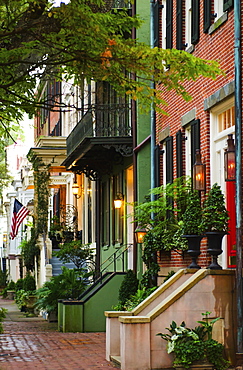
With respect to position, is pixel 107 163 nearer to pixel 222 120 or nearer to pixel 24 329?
pixel 24 329

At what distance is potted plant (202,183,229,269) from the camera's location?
504 inches

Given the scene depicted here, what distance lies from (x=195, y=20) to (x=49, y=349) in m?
7.23

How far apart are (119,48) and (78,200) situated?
801 inches

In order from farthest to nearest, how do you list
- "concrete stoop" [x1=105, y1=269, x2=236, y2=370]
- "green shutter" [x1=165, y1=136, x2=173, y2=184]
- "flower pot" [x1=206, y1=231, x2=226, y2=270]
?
"green shutter" [x1=165, y1=136, x2=173, y2=184]
"flower pot" [x1=206, y1=231, x2=226, y2=270]
"concrete stoop" [x1=105, y1=269, x2=236, y2=370]

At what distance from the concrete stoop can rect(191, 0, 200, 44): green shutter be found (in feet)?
16.3

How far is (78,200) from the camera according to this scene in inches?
1260

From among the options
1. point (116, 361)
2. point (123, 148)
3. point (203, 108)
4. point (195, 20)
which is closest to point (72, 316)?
point (123, 148)

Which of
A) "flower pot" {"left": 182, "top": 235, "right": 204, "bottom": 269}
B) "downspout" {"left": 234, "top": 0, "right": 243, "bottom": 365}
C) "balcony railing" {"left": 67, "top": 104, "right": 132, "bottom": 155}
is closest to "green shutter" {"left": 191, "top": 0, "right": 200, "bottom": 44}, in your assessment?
"downspout" {"left": 234, "top": 0, "right": 243, "bottom": 365}

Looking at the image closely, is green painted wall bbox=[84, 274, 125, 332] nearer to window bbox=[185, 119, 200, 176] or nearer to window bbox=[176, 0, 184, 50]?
window bbox=[185, 119, 200, 176]

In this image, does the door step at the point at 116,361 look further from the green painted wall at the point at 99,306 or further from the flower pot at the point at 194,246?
the green painted wall at the point at 99,306

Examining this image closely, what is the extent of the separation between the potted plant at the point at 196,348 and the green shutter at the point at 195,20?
587cm

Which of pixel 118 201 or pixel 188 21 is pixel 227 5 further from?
pixel 118 201

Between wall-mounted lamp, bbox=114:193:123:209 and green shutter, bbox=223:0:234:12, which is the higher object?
green shutter, bbox=223:0:234:12

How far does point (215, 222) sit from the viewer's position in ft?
41.9
